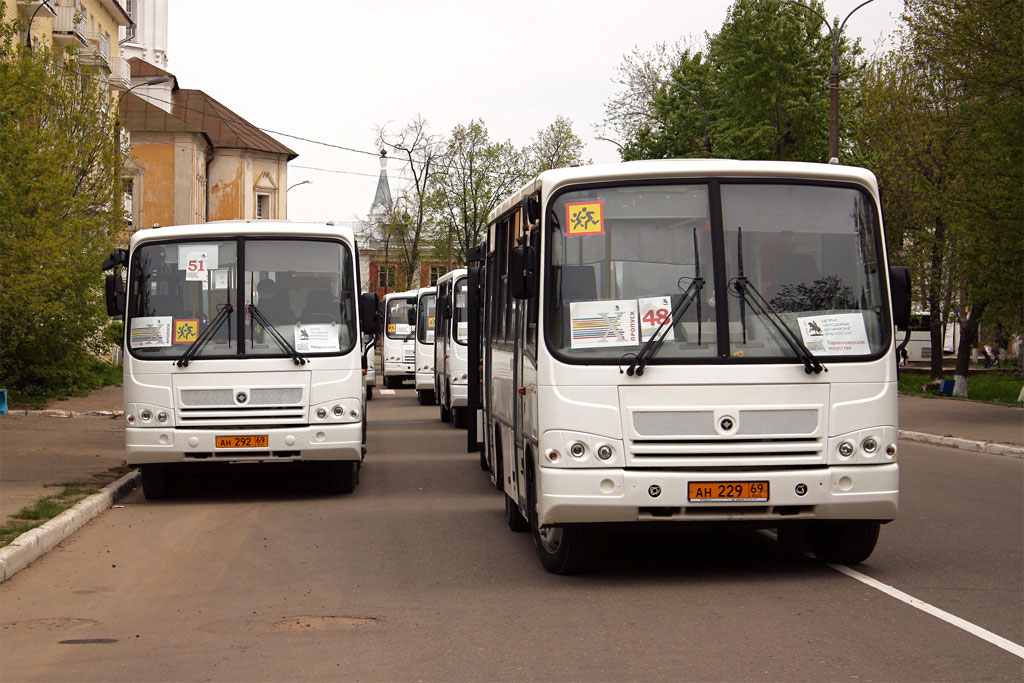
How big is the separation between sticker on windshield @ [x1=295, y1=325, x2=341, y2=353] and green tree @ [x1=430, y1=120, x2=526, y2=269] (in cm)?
5460

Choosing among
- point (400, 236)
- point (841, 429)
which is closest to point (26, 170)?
point (841, 429)

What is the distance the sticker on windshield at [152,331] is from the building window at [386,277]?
2424 inches

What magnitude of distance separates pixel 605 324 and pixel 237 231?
665 cm

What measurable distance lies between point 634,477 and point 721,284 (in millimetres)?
1384

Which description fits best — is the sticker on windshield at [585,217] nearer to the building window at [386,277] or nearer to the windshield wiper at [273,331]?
the windshield wiper at [273,331]

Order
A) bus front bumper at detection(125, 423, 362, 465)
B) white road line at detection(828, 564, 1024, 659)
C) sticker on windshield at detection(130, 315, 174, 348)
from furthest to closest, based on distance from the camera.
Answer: sticker on windshield at detection(130, 315, 174, 348), bus front bumper at detection(125, 423, 362, 465), white road line at detection(828, 564, 1024, 659)

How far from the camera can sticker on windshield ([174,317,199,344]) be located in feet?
46.8

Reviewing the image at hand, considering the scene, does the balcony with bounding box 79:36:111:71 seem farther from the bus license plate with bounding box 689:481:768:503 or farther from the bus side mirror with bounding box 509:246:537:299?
the bus license plate with bounding box 689:481:768:503

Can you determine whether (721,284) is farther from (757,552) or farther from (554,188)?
(757,552)

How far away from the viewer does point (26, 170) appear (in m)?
23.5

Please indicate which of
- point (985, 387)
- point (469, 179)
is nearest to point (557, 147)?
point (469, 179)

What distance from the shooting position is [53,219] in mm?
25688

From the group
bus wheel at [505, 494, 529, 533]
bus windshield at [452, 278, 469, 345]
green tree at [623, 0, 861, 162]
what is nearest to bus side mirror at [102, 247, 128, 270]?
bus wheel at [505, 494, 529, 533]

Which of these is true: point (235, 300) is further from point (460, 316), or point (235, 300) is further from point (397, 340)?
point (397, 340)
